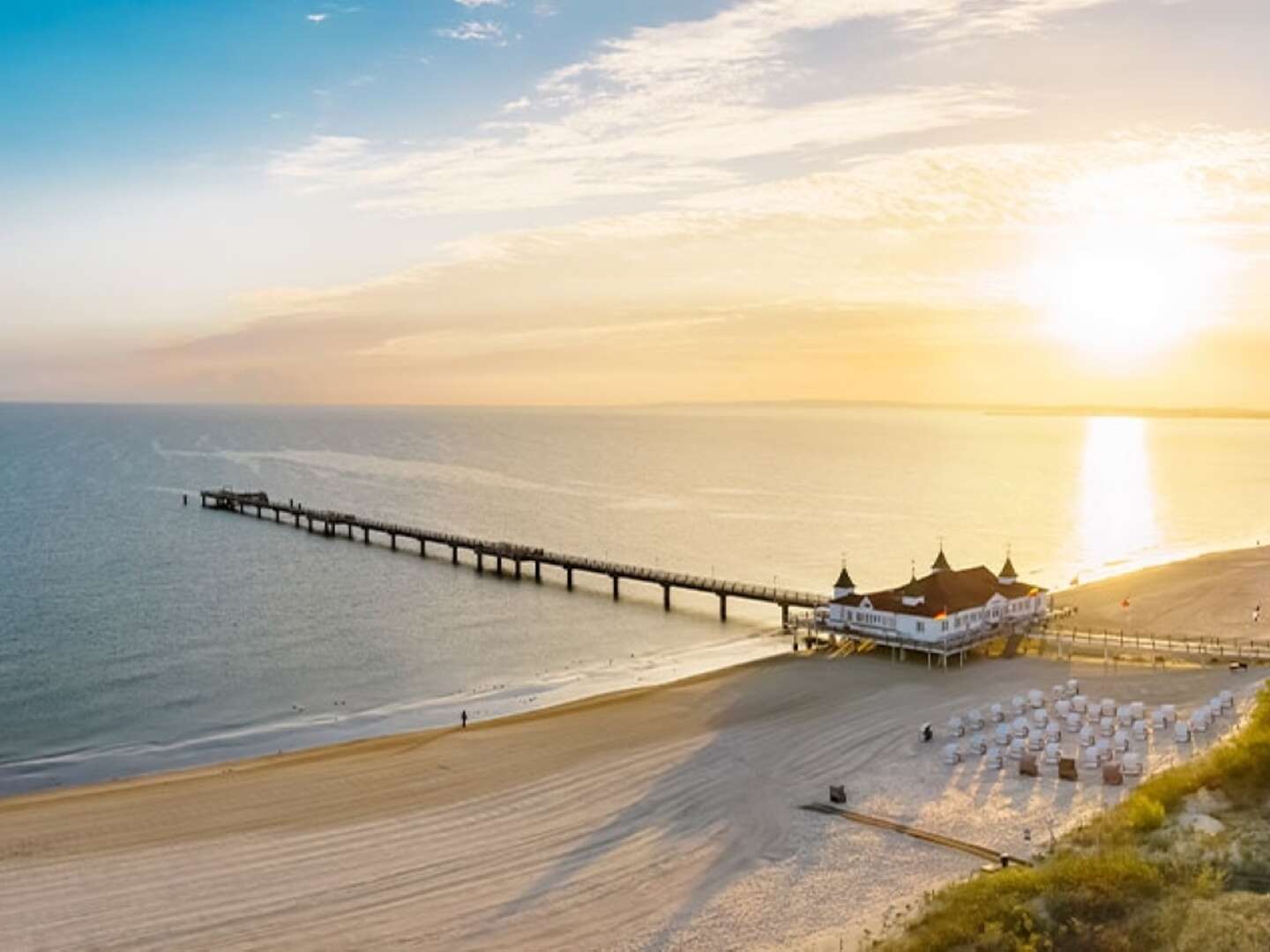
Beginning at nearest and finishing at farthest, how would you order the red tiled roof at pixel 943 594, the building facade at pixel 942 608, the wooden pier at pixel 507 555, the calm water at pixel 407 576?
the calm water at pixel 407 576 < the building facade at pixel 942 608 < the red tiled roof at pixel 943 594 < the wooden pier at pixel 507 555

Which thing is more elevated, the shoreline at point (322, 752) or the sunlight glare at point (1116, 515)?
the shoreline at point (322, 752)

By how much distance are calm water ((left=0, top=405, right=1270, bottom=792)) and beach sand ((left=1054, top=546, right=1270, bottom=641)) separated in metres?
7.44

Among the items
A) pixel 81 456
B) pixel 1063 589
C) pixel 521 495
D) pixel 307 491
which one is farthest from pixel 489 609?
→ pixel 81 456

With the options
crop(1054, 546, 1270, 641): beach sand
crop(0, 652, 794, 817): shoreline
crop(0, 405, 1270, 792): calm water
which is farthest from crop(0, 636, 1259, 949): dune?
crop(1054, 546, 1270, 641): beach sand

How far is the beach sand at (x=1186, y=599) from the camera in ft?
162

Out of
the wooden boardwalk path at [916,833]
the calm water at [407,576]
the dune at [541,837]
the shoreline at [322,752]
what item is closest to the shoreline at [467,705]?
the shoreline at [322,752]

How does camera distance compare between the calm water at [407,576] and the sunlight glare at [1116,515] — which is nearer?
the calm water at [407,576]

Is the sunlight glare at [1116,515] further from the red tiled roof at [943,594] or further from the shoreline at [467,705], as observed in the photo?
the red tiled roof at [943,594]

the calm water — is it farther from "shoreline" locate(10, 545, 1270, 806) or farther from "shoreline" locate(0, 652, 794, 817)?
"shoreline" locate(0, 652, 794, 817)

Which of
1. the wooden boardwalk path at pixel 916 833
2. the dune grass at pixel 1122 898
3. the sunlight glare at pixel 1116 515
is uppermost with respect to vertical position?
the dune grass at pixel 1122 898

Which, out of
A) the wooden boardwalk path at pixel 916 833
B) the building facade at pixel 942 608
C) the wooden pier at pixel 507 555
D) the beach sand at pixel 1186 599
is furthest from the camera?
the wooden pier at pixel 507 555

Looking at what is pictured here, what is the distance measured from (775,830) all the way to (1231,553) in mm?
58995

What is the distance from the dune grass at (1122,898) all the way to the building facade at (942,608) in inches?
824

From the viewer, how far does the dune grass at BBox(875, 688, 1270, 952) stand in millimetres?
15336
